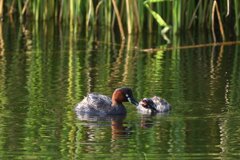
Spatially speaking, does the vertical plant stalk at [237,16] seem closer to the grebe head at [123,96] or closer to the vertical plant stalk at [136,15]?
the vertical plant stalk at [136,15]

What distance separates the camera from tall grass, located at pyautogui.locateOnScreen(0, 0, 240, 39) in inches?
724

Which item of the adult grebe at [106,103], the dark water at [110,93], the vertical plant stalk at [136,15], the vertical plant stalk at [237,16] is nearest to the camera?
the dark water at [110,93]

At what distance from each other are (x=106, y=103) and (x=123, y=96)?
0.22 m

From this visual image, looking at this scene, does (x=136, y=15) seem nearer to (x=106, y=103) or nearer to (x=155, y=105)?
(x=106, y=103)

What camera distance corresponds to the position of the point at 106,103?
41.5 feet

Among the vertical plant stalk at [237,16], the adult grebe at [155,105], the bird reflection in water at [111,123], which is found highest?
the vertical plant stalk at [237,16]

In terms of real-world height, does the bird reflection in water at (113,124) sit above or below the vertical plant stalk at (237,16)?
below

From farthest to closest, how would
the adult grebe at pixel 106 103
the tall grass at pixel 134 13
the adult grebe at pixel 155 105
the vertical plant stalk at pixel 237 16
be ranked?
the tall grass at pixel 134 13 < the vertical plant stalk at pixel 237 16 < the adult grebe at pixel 106 103 < the adult grebe at pixel 155 105

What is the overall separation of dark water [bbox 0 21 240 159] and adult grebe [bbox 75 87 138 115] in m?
0.16

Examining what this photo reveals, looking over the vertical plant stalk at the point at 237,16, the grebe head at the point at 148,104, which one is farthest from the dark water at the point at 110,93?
the vertical plant stalk at the point at 237,16

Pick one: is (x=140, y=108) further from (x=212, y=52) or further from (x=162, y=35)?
(x=162, y=35)

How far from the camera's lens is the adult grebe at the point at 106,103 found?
12.4 m

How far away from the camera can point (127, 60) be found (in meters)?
16.7

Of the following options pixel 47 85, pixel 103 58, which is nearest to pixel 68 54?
pixel 103 58
